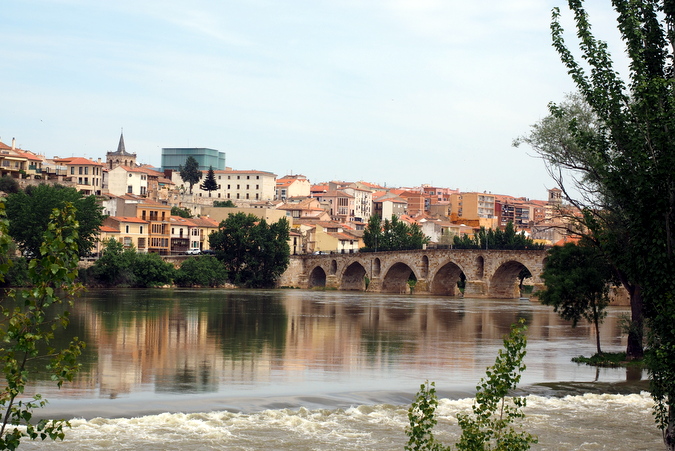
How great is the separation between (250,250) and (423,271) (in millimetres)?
16370

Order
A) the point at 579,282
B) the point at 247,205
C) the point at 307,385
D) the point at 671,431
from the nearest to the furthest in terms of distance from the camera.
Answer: the point at 671,431
the point at 307,385
the point at 579,282
the point at 247,205

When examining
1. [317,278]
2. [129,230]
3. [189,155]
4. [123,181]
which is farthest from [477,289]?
[189,155]

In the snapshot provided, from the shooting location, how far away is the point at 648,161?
1228 cm

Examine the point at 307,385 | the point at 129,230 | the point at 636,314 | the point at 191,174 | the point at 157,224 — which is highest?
the point at 191,174

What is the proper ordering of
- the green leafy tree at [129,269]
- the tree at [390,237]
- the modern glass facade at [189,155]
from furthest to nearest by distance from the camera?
the modern glass facade at [189,155]
the tree at [390,237]
the green leafy tree at [129,269]

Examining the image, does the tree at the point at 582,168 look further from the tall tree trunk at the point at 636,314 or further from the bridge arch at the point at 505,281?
the bridge arch at the point at 505,281

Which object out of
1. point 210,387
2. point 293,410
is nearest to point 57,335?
point 210,387

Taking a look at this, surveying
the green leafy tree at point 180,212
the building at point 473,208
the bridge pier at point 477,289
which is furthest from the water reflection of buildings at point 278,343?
the building at point 473,208

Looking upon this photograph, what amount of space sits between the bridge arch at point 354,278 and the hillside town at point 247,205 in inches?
85.3

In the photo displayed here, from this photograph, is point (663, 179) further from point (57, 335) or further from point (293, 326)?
point (293, 326)

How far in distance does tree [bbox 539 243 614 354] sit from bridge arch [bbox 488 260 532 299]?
40817mm

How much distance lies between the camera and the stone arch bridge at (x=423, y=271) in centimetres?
6606

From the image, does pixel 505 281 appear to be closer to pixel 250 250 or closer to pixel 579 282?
pixel 250 250

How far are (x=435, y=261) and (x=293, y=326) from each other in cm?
3566
